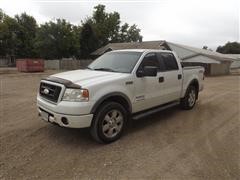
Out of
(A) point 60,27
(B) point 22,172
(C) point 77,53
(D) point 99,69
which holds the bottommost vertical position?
(B) point 22,172

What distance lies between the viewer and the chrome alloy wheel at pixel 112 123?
407 centimetres

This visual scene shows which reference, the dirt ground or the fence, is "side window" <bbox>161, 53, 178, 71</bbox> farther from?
the fence

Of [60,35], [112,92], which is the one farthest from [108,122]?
[60,35]

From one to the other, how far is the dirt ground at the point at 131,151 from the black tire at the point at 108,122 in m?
0.16

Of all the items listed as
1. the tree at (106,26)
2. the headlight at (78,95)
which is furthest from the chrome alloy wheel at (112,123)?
the tree at (106,26)

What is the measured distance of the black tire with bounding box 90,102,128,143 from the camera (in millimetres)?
3900

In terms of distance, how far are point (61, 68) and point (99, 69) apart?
29.9 meters

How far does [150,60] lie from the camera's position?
16.4 ft

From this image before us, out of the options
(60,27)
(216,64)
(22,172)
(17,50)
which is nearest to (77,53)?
(60,27)

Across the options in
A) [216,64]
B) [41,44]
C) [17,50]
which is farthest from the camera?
[17,50]

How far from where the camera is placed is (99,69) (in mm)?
4859

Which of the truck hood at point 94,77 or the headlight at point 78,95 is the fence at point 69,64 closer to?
the truck hood at point 94,77

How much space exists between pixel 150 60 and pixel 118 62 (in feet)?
2.47

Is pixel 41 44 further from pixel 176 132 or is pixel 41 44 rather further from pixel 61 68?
pixel 176 132
